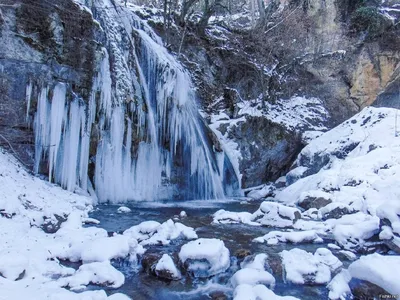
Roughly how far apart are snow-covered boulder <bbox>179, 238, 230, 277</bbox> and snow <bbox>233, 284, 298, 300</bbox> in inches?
26.9

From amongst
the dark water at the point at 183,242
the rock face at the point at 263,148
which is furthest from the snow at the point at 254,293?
the rock face at the point at 263,148

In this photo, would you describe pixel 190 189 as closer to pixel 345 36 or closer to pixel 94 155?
pixel 94 155

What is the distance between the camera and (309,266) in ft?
14.6

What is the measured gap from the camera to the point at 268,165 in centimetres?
1403

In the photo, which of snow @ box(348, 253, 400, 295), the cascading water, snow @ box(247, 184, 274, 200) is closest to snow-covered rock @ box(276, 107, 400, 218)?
snow @ box(247, 184, 274, 200)

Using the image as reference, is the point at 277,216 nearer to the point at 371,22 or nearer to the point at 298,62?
the point at 298,62

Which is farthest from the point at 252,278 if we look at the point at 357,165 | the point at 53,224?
the point at 357,165

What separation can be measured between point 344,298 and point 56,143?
751cm

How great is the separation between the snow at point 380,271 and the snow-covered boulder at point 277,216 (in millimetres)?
3060

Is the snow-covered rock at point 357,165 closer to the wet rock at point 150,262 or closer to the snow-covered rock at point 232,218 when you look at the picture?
the snow-covered rock at point 232,218

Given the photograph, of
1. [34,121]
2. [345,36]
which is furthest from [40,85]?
[345,36]

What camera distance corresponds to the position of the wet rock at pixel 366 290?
355cm

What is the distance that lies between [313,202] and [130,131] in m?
5.77

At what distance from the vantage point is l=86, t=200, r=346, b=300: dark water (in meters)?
3.96
